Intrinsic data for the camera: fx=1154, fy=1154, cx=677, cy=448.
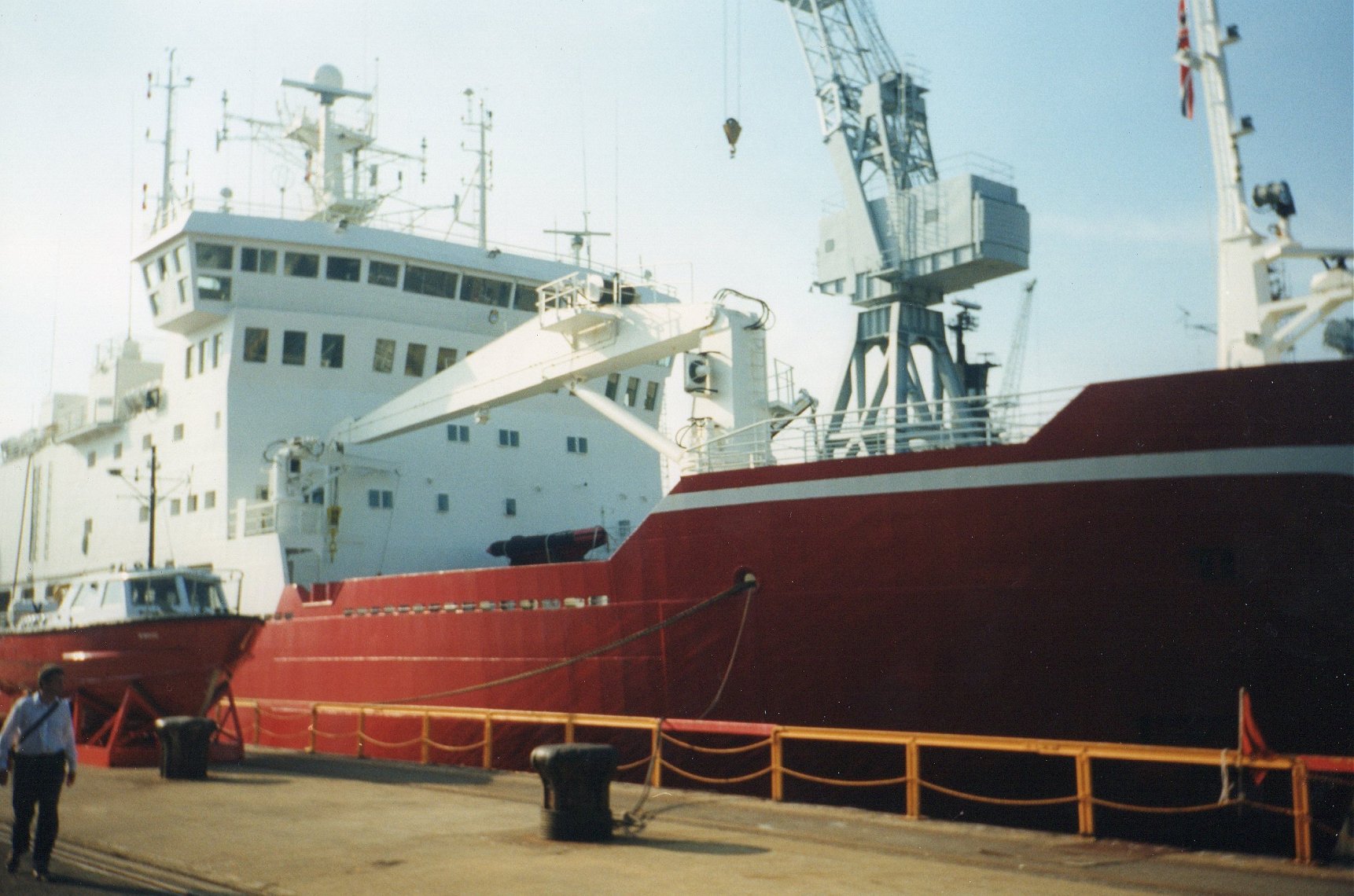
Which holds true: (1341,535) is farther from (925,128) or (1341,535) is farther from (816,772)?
(925,128)

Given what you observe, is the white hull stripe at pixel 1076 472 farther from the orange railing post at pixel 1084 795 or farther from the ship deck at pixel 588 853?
the ship deck at pixel 588 853

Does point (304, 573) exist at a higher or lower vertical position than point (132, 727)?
higher

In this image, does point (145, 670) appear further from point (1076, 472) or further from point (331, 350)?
point (1076, 472)

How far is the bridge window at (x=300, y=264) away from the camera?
20969 mm

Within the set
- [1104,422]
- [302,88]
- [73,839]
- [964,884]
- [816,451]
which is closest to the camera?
[964,884]

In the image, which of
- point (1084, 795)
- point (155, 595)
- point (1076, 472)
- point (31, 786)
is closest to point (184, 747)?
point (155, 595)

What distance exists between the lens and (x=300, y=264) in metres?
21.0

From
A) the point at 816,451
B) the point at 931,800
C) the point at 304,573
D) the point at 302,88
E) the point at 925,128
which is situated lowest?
the point at 931,800

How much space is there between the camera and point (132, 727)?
48.3 feet

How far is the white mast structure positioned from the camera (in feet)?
32.4

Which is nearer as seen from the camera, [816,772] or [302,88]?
[816,772]

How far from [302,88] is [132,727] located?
15071mm

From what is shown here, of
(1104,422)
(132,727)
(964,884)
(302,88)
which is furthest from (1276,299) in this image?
(302,88)

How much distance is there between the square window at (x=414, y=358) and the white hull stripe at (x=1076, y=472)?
11125 mm
